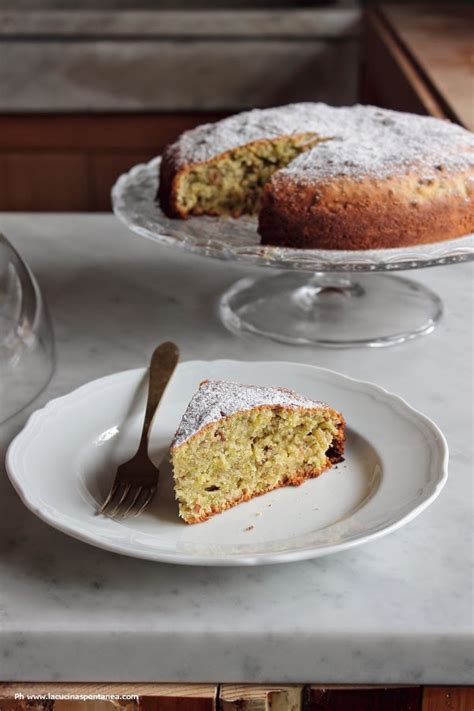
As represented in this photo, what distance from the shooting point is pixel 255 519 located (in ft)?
2.63

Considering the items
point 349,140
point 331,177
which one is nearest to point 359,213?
point 331,177

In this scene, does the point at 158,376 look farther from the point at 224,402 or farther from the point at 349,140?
the point at 349,140

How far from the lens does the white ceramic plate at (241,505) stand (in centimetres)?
75

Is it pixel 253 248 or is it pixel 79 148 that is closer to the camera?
pixel 253 248

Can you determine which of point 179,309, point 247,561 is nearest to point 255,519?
point 247,561

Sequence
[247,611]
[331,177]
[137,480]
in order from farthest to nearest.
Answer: [331,177] < [137,480] < [247,611]

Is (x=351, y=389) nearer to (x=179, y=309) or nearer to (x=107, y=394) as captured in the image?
(x=107, y=394)

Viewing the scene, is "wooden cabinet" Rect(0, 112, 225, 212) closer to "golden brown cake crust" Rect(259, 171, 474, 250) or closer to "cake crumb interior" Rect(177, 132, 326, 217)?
"cake crumb interior" Rect(177, 132, 326, 217)

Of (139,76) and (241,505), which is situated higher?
(241,505)

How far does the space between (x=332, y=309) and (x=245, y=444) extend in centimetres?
45

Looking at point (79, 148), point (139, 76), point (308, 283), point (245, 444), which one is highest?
point (245, 444)

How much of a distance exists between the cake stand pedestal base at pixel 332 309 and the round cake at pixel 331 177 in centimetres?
8

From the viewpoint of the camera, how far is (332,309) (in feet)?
4.13

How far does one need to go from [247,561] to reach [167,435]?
0.23 metres
